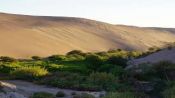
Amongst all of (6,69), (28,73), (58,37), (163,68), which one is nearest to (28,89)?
(28,73)

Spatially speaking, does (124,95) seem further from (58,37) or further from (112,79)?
(58,37)

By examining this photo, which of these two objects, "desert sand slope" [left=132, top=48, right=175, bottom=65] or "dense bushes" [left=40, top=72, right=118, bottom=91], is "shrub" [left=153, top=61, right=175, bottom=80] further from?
"desert sand slope" [left=132, top=48, right=175, bottom=65]

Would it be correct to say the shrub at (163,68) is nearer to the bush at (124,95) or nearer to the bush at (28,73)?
the bush at (28,73)

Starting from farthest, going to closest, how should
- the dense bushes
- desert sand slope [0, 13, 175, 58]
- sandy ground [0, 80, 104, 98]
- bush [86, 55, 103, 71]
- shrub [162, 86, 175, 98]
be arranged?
desert sand slope [0, 13, 175, 58] < bush [86, 55, 103, 71] < the dense bushes < sandy ground [0, 80, 104, 98] < shrub [162, 86, 175, 98]

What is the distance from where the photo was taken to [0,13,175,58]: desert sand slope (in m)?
79.6

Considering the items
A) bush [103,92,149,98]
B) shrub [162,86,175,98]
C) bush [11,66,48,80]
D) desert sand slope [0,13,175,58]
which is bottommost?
bush [103,92,149,98]

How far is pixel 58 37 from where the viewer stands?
97250mm

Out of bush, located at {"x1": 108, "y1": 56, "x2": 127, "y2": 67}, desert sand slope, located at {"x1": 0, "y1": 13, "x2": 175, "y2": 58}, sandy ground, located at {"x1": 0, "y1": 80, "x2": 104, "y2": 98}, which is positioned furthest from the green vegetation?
desert sand slope, located at {"x1": 0, "y1": 13, "x2": 175, "y2": 58}

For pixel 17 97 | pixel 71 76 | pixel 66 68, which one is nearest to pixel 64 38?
pixel 66 68

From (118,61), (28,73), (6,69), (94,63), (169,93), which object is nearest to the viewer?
(169,93)

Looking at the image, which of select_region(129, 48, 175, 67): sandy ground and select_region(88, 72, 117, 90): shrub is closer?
select_region(88, 72, 117, 90): shrub

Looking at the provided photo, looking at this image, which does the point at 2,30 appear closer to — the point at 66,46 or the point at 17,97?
the point at 66,46

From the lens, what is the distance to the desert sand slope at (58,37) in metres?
79.6

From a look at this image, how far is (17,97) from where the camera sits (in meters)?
22.4
